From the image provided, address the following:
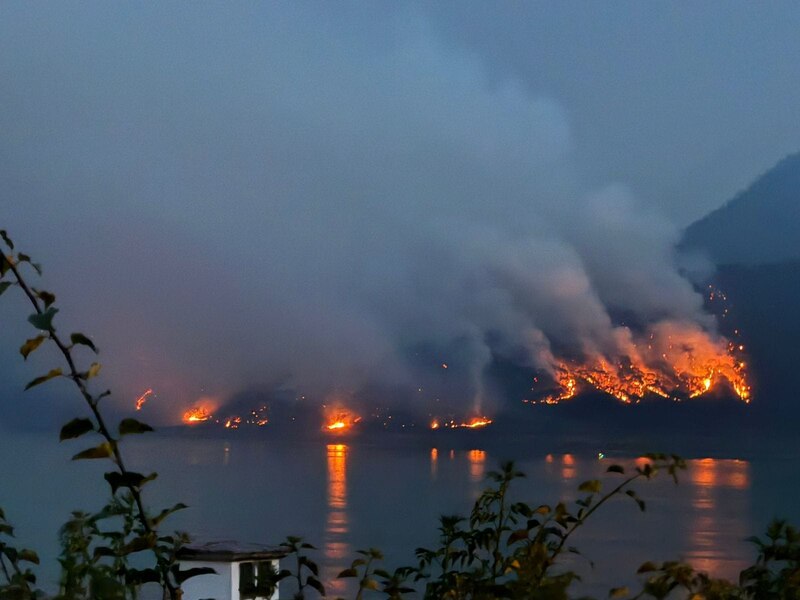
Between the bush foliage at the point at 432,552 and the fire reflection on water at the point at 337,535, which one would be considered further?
the fire reflection on water at the point at 337,535

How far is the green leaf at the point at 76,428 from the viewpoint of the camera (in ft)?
7.01

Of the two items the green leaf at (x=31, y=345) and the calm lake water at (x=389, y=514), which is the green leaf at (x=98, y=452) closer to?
the green leaf at (x=31, y=345)

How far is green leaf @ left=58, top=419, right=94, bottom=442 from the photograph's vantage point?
2.14m

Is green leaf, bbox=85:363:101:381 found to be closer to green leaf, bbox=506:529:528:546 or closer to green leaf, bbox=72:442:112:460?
green leaf, bbox=72:442:112:460

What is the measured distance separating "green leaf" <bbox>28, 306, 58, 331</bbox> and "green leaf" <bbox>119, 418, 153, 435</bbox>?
0.23 metres

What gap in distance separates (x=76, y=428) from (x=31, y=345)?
25cm

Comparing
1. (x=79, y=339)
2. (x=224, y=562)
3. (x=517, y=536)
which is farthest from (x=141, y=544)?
(x=224, y=562)

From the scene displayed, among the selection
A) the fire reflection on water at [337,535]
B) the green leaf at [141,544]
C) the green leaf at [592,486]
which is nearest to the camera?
the green leaf at [141,544]

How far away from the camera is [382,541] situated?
10362 centimetres

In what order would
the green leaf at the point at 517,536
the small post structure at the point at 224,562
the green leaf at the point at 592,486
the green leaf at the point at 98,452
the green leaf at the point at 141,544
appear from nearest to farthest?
the green leaf at the point at 98,452 → the green leaf at the point at 141,544 → the green leaf at the point at 592,486 → the green leaf at the point at 517,536 → the small post structure at the point at 224,562

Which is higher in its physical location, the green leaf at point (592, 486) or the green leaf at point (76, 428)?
the green leaf at point (76, 428)

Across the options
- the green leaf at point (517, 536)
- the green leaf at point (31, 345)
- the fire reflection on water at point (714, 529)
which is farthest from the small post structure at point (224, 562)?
the fire reflection on water at point (714, 529)

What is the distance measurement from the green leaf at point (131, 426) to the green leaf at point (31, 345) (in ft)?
0.76

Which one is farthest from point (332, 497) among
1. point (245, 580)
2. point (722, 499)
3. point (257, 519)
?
point (245, 580)
